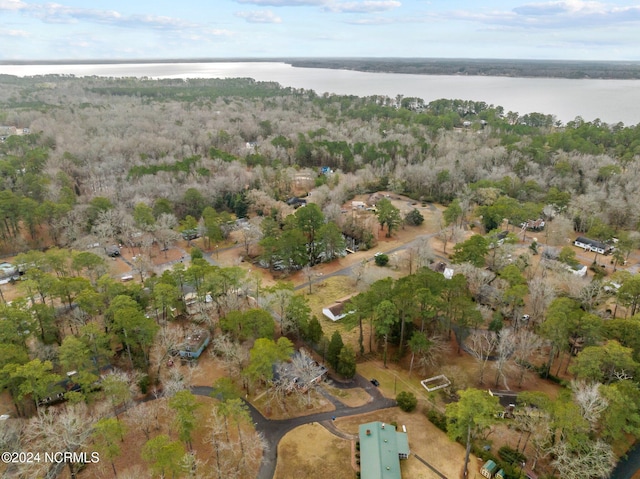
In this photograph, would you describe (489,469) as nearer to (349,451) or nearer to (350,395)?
(349,451)

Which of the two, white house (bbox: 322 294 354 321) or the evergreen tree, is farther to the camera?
white house (bbox: 322 294 354 321)

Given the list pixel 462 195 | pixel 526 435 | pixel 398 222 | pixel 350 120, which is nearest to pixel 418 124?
pixel 350 120

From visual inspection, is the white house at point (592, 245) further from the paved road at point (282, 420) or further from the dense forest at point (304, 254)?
the paved road at point (282, 420)

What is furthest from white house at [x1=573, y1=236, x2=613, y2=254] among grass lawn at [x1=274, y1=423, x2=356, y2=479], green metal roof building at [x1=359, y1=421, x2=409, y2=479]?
grass lawn at [x1=274, y1=423, x2=356, y2=479]

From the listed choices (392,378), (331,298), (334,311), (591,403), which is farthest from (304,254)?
(591,403)

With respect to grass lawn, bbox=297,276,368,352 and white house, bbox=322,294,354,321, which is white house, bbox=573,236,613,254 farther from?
white house, bbox=322,294,354,321

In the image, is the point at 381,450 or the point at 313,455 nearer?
the point at 381,450

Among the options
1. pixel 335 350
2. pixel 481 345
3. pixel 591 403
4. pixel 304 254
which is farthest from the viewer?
pixel 304 254
